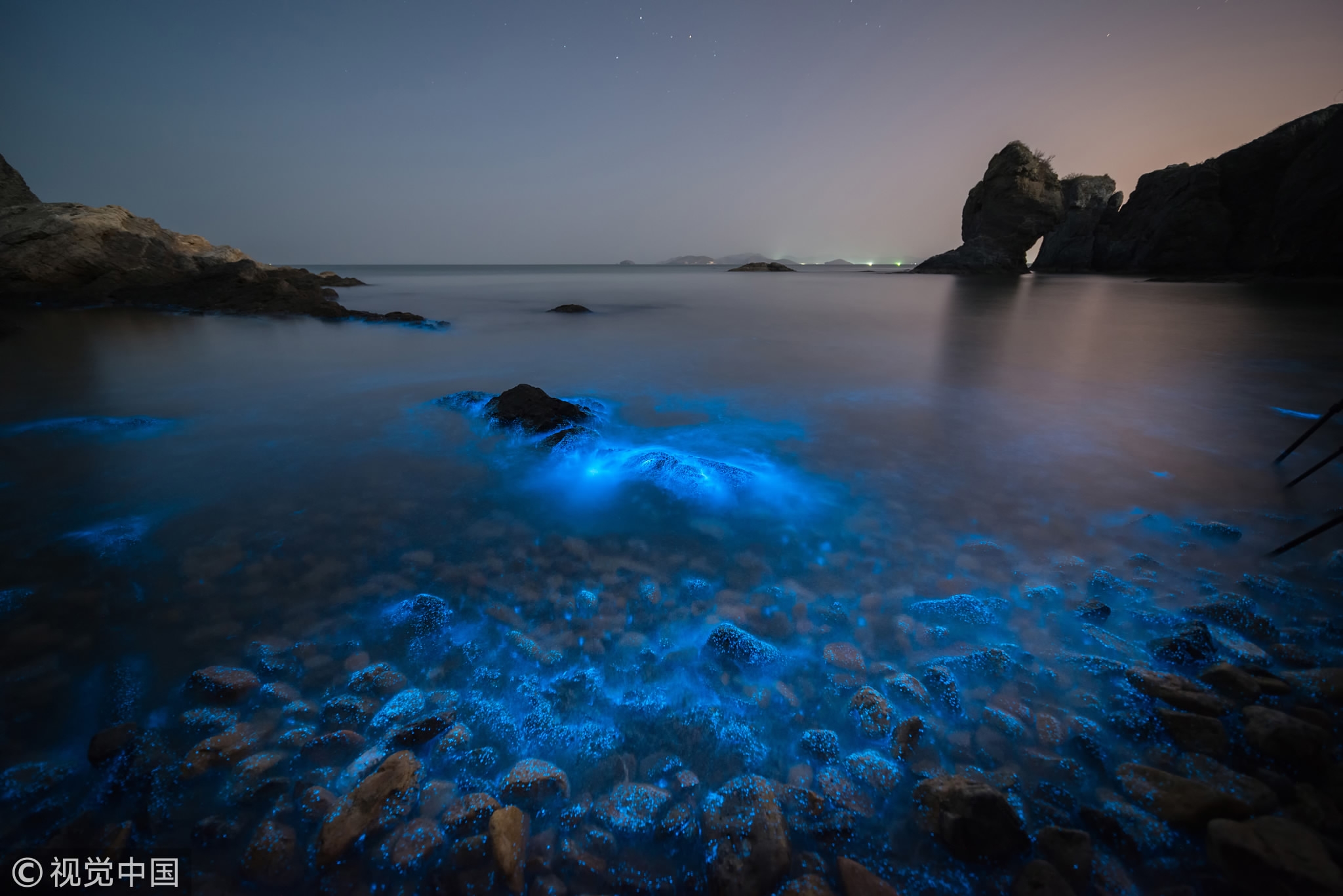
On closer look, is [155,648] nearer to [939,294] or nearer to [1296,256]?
[939,294]

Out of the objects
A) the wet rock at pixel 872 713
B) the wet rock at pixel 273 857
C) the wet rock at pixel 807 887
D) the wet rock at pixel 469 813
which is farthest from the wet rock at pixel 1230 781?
the wet rock at pixel 273 857

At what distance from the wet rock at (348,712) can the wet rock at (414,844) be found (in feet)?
2.00

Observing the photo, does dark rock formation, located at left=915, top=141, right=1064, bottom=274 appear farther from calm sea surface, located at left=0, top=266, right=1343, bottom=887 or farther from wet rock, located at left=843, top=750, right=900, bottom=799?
wet rock, located at left=843, top=750, right=900, bottom=799

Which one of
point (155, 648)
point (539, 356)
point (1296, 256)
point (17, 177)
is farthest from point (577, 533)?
point (1296, 256)

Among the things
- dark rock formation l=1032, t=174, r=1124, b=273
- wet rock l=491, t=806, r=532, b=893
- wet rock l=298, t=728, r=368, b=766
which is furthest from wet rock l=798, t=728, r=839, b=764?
dark rock formation l=1032, t=174, r=1124, b=273

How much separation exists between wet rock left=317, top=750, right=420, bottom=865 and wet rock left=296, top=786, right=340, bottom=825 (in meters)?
0.06

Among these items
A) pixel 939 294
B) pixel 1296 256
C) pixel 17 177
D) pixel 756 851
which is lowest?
pixel 756 851

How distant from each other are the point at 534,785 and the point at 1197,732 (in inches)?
109

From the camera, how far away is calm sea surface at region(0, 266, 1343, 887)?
91.0 inches

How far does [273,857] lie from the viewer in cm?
Answer: 161

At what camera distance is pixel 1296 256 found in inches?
1159

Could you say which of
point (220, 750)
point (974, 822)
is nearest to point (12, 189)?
point (220, 750)

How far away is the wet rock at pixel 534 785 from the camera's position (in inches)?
72.9

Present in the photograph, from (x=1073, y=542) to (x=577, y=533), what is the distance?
12.4ft
